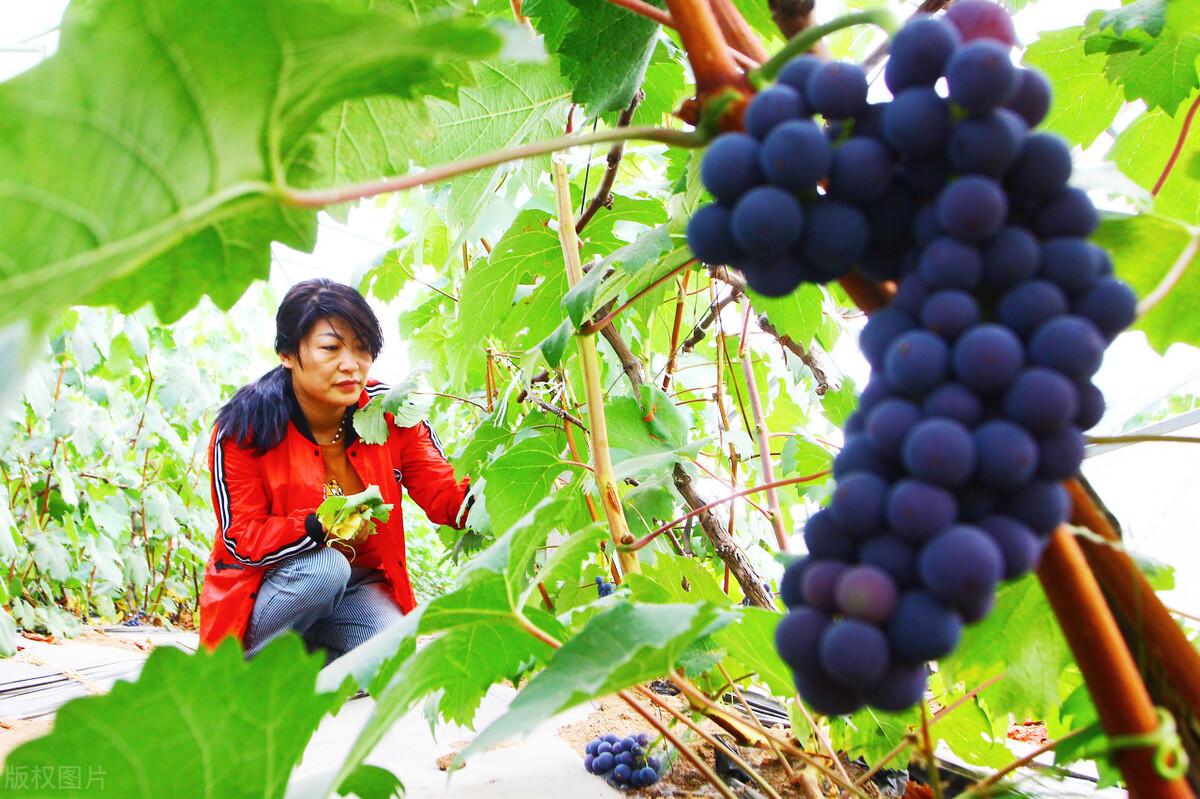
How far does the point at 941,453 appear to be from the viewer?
0.76 ft

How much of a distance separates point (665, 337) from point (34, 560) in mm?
3566

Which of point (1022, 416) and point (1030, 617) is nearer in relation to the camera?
point (1022, 416)

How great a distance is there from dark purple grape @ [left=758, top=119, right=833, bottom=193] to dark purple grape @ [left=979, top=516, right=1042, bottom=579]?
120 millimetres

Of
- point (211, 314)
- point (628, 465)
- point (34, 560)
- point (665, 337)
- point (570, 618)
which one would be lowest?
point (34, 560)

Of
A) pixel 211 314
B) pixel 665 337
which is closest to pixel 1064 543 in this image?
pixel 665 337

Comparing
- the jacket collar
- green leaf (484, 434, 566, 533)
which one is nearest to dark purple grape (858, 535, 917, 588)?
green leaf (484, 434, 566, 533)

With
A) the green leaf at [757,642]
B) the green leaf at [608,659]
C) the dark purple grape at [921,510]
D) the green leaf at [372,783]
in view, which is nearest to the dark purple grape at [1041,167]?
the dark purple grape at [921,510]

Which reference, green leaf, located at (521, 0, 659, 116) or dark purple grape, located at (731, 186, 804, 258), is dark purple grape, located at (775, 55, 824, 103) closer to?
dark purple grape, located at (731, 186, 804, 258)

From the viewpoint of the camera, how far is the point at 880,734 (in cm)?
90

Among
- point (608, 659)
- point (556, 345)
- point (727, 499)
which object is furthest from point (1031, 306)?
point (556, 345)

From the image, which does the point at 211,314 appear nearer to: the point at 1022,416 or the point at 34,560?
the point at 34,560

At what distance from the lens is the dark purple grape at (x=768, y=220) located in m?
0.27

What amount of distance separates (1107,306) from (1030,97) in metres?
0.07

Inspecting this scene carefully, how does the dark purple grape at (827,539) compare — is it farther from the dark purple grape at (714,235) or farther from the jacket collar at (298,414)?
the jacket collar at (298,414)
